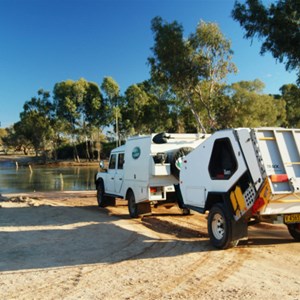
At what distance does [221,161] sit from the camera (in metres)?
8.11

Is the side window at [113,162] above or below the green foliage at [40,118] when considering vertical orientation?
below

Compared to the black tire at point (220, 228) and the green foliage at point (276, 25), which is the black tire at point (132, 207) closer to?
the black tire at point (220, 228)

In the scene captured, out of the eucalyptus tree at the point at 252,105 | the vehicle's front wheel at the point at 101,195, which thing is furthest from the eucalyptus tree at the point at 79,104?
the vehicle's front wheel at the point at 101,195

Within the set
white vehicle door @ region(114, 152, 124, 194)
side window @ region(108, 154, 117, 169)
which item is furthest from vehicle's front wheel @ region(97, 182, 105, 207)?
→ white vehicle door @ region(114, 152, 124, 194)

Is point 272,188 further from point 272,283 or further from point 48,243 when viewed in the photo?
point 48,243

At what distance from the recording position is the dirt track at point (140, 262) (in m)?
5.32

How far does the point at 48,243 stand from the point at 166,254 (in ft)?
9.48

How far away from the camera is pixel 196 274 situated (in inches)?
239

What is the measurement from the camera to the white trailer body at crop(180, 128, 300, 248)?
682 centimetres

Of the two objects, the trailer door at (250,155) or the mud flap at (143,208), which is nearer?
the trailer door at (250,155)

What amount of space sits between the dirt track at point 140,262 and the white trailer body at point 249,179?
2.29 feet

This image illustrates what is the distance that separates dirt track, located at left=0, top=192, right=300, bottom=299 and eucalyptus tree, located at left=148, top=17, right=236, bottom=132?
1597cm

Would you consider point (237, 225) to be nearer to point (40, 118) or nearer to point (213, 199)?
point (213, 199)

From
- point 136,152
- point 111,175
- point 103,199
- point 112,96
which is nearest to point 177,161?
point 136,152
